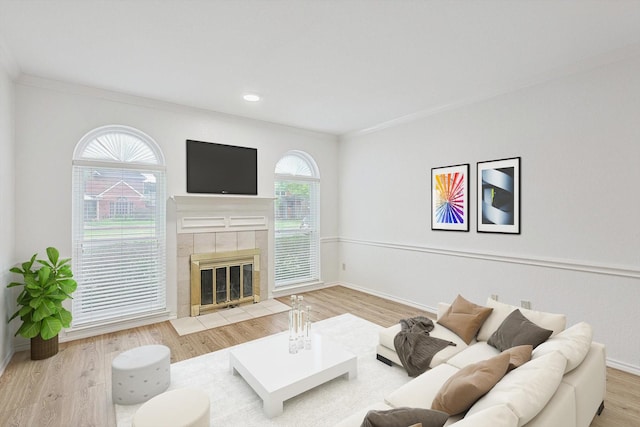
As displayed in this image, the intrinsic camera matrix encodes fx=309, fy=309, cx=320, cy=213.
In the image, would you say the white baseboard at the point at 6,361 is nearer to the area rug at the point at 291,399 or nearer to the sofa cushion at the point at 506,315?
the area rug at the point at 291,399

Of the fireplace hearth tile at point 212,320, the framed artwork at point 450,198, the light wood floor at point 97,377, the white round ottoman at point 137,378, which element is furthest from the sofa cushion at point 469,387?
the fireplace hearth tile at point 212,320

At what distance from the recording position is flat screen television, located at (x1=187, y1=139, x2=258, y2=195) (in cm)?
454

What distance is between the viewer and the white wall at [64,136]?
11.4ft

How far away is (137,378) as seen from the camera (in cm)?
244

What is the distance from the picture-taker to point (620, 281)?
2.96m

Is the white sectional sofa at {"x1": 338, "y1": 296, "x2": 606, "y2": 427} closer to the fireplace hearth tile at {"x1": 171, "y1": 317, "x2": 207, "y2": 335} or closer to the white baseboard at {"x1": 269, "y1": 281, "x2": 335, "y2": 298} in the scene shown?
the fireplace hearth tile at {"x1": 171, "y1": 317, "x2": 207, "y2": 335}

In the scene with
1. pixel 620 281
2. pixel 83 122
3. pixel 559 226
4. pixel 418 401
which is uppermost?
pixel 83 122

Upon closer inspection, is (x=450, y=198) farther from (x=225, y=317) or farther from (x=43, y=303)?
(x=43, y=303)

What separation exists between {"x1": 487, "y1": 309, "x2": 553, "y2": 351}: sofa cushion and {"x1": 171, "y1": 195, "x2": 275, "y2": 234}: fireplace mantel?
12.1ft

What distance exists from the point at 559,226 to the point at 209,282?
14.9 feet

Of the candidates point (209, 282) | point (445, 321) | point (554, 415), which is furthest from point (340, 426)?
point (209, 282)

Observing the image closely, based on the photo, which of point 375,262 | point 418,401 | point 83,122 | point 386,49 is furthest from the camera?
point 375,262

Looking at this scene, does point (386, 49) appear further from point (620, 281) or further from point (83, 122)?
point (83, 122)

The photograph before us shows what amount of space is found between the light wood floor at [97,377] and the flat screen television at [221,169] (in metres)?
1.99
